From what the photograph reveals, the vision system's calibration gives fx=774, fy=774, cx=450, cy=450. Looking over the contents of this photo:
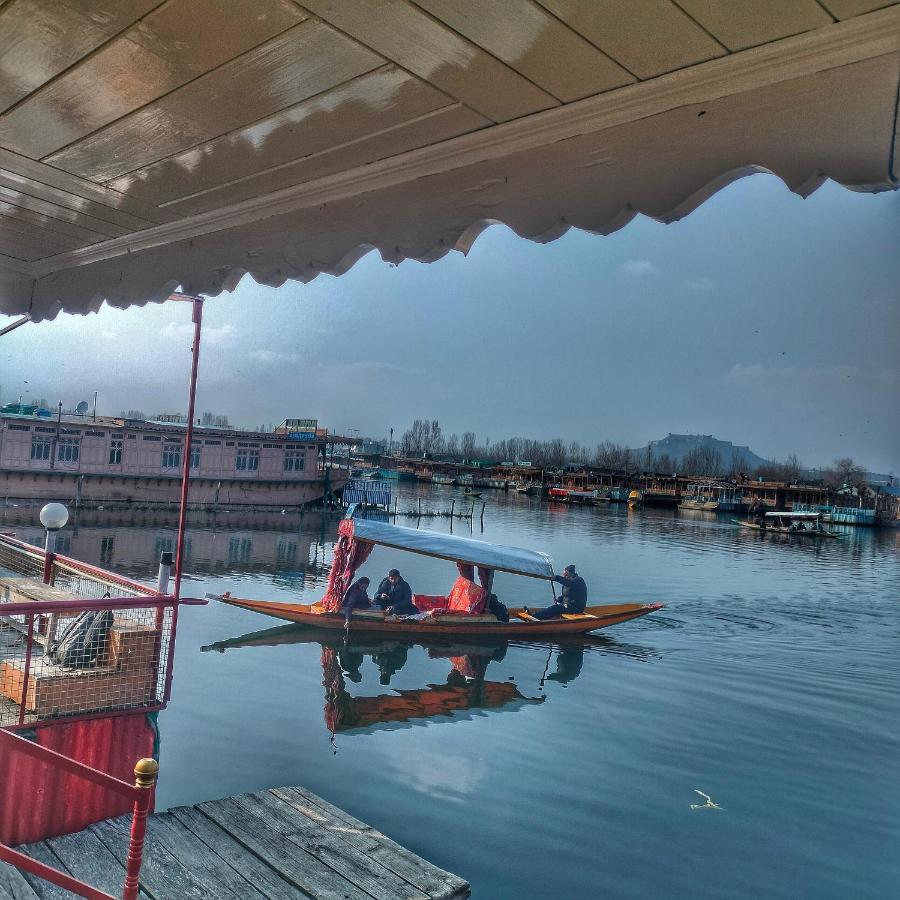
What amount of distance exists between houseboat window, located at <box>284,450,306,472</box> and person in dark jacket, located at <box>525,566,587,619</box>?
26410 millimetres

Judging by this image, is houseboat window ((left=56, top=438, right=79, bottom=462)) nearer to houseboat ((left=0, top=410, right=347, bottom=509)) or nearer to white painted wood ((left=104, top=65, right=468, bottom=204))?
houseboat ((left=0, top=410, right=347, bottom=509))

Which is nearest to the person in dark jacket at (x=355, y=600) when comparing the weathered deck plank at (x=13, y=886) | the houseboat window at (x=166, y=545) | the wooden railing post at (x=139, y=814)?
the houseboat window at (x=166, y=545)

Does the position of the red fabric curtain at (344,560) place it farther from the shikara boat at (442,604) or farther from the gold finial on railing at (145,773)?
the gold finial on railing at (145,773)

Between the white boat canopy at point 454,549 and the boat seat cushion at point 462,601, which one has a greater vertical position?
the white boat canopy at point 454,549

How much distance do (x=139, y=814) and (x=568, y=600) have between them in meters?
15.6

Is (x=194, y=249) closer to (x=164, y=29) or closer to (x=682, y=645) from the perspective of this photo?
(x=164, y=29)

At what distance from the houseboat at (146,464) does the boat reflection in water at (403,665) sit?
22.8 m

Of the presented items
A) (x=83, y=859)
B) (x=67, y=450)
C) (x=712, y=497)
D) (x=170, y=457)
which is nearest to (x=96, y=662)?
(x=83, y=859)

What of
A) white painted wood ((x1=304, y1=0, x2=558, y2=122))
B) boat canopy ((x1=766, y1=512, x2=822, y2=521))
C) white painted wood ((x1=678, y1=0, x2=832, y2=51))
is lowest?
boat canopy ((x1=766, y1=512, x2=822, y2=521))

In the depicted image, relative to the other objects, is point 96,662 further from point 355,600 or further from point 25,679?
point 355,600

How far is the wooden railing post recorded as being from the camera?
2129mm

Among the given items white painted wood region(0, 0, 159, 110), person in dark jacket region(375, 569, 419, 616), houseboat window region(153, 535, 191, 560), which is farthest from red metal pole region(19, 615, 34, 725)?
houseboat window region(153, 535, 191, 560)

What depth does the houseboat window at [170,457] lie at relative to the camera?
3838 cm

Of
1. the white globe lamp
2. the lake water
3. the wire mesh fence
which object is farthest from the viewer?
the lake water
